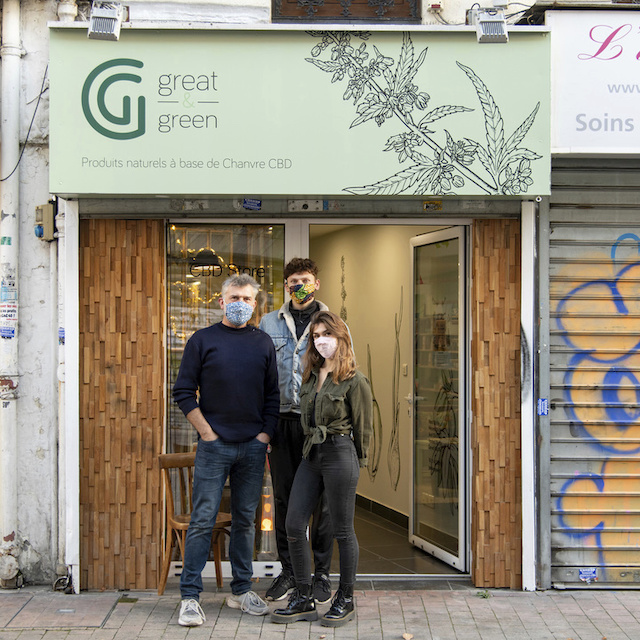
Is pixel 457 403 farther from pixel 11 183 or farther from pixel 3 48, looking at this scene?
pixel 3 48

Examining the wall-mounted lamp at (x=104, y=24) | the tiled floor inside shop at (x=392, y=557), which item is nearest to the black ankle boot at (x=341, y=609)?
the tiled floor inside shop at (x=392, y=557)

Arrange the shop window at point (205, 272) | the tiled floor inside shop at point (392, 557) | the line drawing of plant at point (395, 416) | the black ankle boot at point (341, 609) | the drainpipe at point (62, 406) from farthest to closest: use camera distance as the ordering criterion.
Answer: the line drawing of plant at point (395, 416) < the tiled floor inside shop at point (392, 557) < the shop window at point (205, 272) < the drainpipe at point (62, 406) < the black ankle boot at point (341, 609)

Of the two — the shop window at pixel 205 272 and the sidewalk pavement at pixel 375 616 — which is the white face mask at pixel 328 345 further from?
the sidewalk pavement at pixel 375 616

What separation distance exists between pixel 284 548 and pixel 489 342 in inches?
78.9

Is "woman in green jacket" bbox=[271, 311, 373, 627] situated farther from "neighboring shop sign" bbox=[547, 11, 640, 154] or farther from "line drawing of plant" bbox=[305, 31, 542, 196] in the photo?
"neighboring shop sign" bbox=[547, 11, 640, 154]

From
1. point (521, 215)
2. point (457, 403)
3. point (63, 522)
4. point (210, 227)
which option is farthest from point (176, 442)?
point (521, 215)

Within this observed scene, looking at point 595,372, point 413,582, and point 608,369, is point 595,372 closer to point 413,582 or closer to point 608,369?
point 608,369

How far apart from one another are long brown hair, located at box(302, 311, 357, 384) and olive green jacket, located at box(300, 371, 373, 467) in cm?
6

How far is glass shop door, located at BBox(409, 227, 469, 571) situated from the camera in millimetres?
6344

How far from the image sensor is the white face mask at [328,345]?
5.20 metres

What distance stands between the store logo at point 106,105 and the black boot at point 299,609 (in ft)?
10.1

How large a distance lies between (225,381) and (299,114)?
1803mm

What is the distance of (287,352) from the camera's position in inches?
226

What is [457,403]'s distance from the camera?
6531mm
